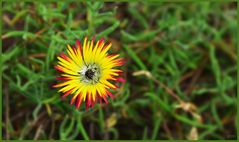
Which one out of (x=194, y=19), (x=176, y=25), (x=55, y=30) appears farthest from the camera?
(x=194, y=19)

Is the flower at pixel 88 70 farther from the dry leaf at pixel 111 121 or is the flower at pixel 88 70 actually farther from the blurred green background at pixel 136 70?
the dry leaf at pixel 111 121

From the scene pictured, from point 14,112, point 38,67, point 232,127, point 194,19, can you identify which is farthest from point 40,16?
point 232,127

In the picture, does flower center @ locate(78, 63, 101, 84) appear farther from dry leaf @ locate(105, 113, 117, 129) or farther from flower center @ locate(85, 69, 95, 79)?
dry leaf @ locate(105, 113, 117, 129)

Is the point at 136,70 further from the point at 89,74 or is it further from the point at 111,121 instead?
the point at 89,74

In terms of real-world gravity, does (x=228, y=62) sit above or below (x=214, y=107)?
above

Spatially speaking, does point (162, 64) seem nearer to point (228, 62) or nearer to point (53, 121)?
point (228, 62)

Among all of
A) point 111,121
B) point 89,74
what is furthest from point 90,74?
point 111,121

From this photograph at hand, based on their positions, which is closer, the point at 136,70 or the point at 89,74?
the point at 89,74
